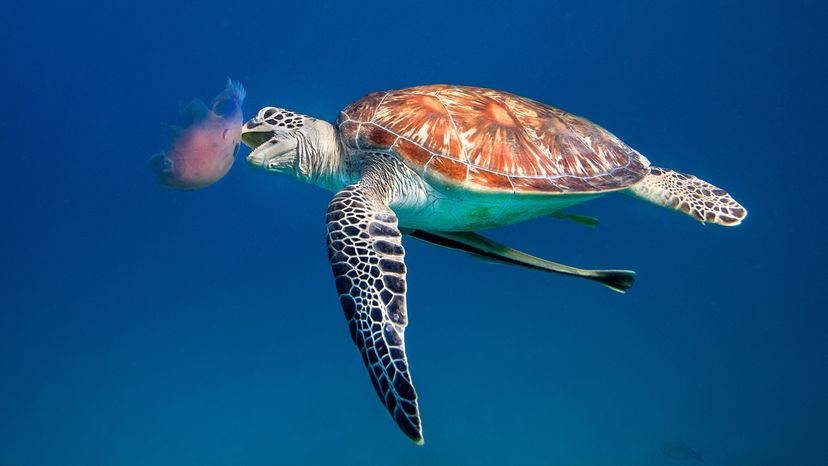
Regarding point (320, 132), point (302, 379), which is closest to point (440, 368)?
point (302, 379)

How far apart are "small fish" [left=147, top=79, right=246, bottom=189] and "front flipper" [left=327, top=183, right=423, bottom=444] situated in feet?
3.40

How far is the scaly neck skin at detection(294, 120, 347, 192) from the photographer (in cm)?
374

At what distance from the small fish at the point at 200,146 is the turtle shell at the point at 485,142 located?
82cm

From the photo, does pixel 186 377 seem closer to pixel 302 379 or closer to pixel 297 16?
pixel 302 379

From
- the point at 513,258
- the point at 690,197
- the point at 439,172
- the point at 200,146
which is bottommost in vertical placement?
the point at 513,258

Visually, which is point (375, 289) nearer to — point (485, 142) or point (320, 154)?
point (485, 142)

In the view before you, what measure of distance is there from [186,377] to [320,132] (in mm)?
23028

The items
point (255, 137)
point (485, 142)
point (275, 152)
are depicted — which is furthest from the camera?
point (255, 137)

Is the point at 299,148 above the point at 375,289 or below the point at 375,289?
above

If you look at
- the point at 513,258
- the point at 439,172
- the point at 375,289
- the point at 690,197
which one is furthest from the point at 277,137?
the point at 690,197

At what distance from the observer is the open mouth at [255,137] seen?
399 cm

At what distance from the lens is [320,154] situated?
3.79 m

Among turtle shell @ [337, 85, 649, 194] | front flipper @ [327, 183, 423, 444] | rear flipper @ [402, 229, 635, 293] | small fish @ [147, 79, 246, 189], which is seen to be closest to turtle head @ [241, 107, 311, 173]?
small fish @ [147, 79, 246, 189]

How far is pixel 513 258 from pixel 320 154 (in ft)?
5.55
